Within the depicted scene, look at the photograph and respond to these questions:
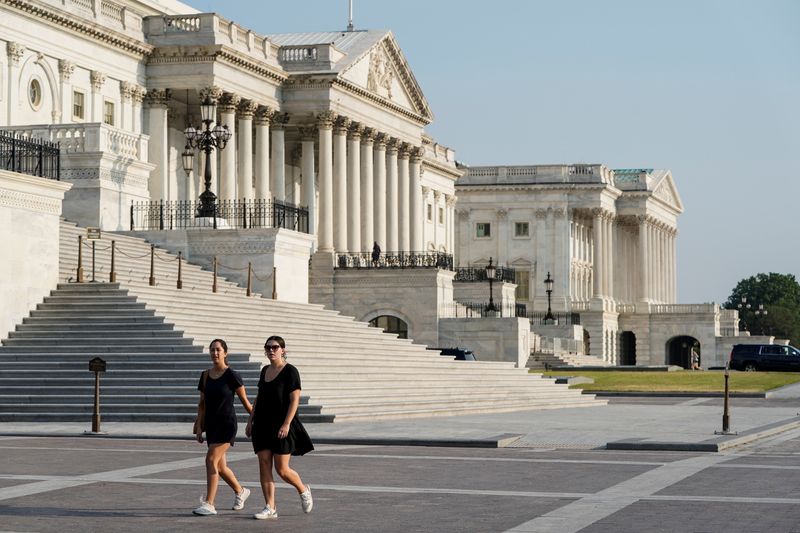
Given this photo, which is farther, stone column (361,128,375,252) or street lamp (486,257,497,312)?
stone column (361,128,375,252)

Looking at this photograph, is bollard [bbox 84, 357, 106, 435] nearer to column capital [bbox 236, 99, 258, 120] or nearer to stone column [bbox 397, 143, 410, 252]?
column capital [bbox 236, 99, 258, 120]

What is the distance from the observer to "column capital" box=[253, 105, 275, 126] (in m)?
82.8

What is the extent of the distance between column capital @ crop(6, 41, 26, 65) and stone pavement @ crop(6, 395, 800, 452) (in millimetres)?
30696

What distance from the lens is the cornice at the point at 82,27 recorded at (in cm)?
6681

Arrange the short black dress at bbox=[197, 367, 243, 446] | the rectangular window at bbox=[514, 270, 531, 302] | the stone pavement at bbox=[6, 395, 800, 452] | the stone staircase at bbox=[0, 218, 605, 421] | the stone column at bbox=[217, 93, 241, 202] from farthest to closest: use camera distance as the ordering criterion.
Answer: the rectangular window at bbox=[514, 270, 531, 302] < the stone column at bbox=[217, 93, 241, 202] < the stone staircase at bbox=[0, 218, 605, 421] < the stone pavement at bbox=[6, 395, 800, 452] < the short black dress at bbox=[197, 367, 243, 446]

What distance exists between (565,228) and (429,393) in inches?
3955

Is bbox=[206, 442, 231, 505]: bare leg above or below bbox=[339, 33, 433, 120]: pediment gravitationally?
below

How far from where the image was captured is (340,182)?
3487 inches

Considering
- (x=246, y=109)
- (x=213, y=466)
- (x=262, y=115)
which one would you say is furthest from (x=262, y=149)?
(x=213, y=466)

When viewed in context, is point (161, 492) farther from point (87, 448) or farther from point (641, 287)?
point (641, 287)

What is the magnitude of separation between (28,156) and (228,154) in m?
34.6

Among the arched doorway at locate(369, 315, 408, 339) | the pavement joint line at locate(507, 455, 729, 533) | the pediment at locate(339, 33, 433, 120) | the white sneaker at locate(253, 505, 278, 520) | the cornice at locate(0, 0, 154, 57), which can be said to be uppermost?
the pediment at locate(339, 33, 433, 120)

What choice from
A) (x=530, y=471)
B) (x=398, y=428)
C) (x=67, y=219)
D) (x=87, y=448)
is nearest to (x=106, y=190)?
(x=67, y=219)

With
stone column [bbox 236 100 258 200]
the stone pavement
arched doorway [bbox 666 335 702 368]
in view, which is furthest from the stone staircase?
arched doorway [bbox 666 335 702 368]
